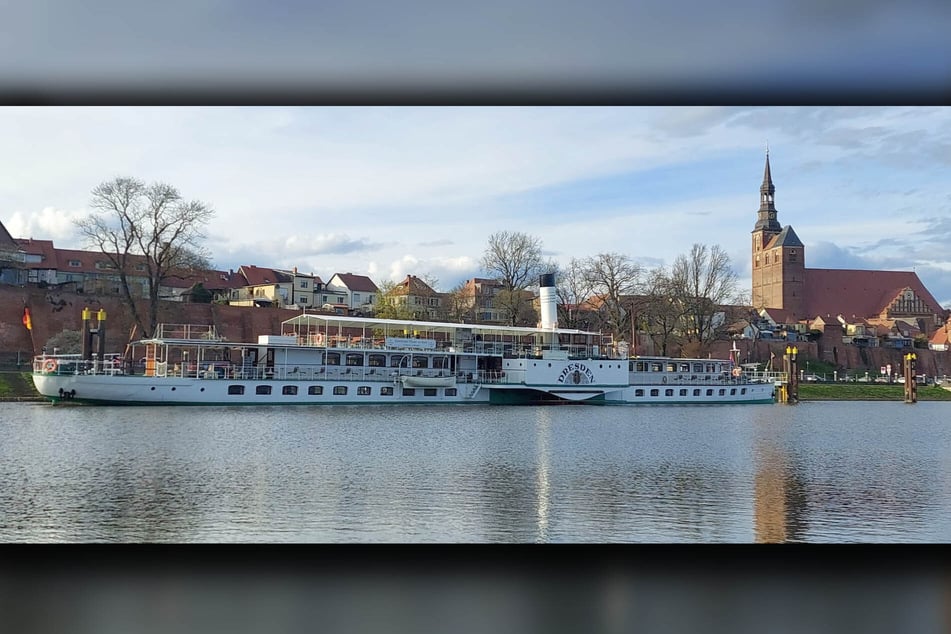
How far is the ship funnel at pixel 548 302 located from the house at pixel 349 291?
18061 millimetres

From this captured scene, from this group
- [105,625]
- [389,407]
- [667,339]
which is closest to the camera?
[105,625]

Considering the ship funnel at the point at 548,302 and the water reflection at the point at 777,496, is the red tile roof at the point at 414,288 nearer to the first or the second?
the ship funnel at the point at 548,302

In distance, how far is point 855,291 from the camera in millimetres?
55062

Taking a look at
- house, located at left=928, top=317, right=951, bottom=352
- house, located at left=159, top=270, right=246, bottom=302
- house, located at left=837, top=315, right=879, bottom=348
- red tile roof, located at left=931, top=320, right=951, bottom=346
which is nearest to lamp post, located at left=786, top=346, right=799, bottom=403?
house, located at left=837, top=315, right=879, bottom=348

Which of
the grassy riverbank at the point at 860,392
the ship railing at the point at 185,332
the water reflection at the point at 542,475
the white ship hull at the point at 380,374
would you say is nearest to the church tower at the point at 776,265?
the grassy riverbank at the point at 860,392

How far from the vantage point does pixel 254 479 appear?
947cm

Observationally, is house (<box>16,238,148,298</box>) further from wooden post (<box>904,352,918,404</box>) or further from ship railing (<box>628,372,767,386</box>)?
wooden post (<box>904,352,918,404</box>)

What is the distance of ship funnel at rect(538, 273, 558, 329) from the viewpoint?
25797 millimetres

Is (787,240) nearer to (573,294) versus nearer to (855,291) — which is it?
(855,291)

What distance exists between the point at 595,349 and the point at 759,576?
68.6 ft

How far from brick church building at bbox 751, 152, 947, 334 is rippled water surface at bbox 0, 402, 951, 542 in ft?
126

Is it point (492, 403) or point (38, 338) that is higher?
point (38, 338)
